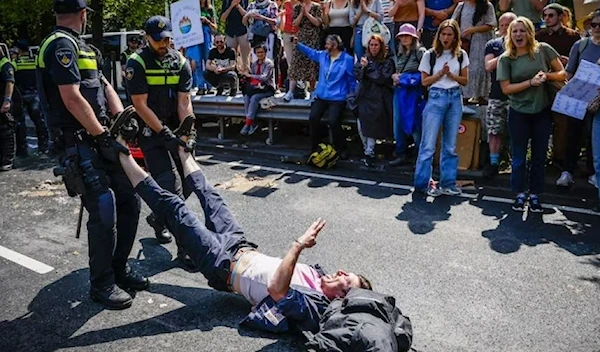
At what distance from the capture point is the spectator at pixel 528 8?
25.7 feet

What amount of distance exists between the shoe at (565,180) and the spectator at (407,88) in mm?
1944

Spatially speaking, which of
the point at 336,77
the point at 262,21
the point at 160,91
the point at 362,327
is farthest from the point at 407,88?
the point at 362,327

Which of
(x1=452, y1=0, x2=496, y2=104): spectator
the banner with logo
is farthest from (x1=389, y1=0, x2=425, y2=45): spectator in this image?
the banner with logo

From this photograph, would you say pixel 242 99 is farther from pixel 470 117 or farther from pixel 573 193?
pixel 573 193

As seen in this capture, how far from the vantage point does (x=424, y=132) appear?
23.2 feet

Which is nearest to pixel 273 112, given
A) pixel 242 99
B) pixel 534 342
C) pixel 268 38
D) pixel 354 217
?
pixel 242 99

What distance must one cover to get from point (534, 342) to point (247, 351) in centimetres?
189

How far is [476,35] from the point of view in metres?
8.05

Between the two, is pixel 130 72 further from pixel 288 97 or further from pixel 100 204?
pixel 288 97

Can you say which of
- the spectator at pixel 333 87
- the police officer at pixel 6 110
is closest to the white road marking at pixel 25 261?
the police officer at pixel 6 110

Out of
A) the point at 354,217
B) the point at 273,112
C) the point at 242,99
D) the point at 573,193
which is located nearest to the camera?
the point at 354,217

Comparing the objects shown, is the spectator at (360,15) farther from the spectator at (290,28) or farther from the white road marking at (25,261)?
the white road marking at (25,261)

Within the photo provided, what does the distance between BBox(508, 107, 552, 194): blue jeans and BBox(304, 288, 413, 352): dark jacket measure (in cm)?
344

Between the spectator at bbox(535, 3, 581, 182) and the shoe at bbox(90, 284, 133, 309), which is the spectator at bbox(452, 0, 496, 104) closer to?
the spectator at bbox(535, 3, 581, 182)
